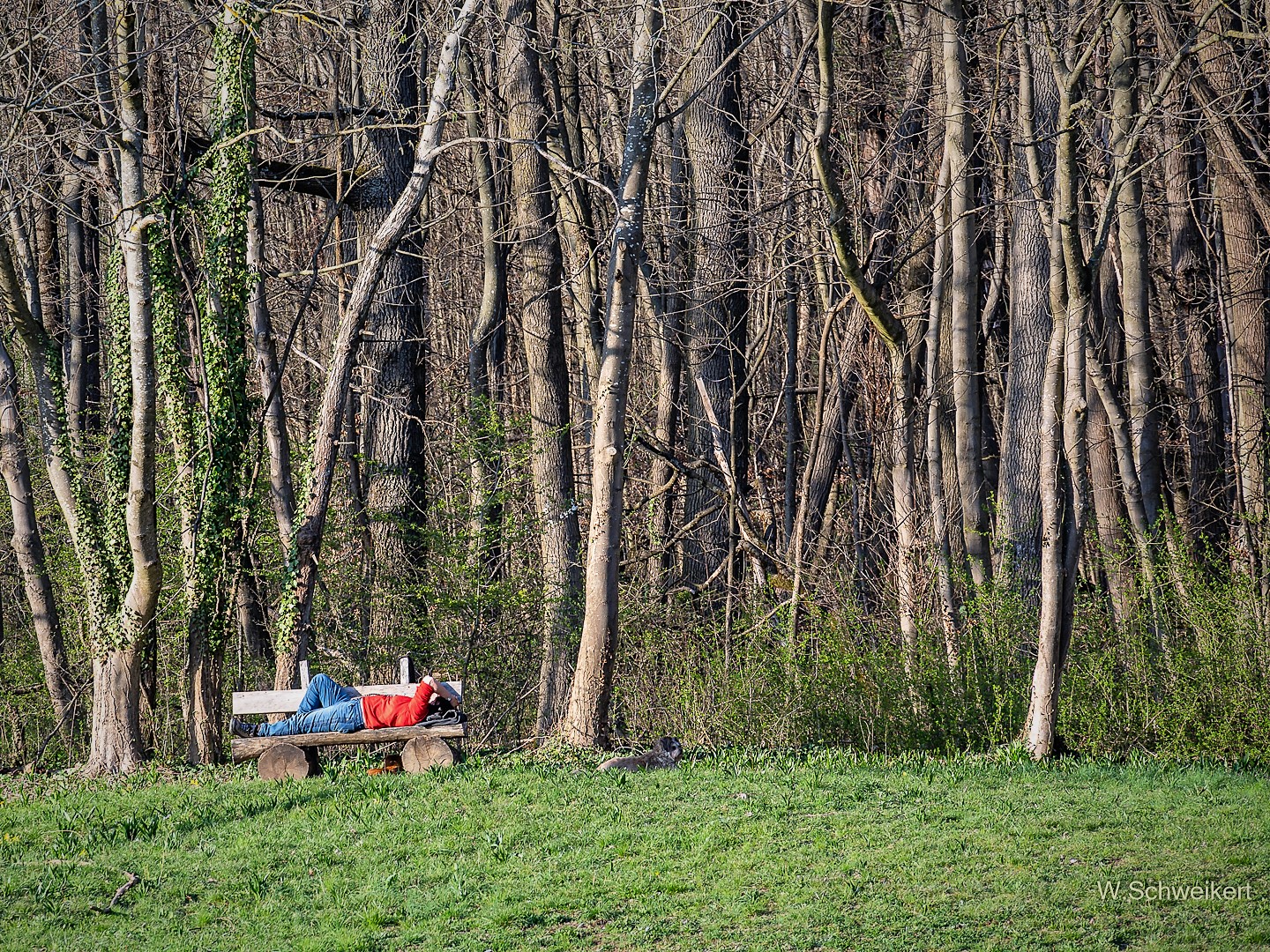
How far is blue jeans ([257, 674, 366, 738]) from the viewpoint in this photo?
980cm

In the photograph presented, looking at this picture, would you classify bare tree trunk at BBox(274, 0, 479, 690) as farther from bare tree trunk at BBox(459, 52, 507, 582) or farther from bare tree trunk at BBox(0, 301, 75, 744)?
bare tree trunk at BBox(0, 301, 75, 744)

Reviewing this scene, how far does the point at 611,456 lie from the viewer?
10.5 metres

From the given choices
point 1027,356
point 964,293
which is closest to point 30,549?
point 964,293

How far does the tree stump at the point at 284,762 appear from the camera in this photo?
32.3ft

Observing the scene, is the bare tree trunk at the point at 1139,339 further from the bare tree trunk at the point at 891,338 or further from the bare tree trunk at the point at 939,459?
the bare tree trunk at the point at 891,338

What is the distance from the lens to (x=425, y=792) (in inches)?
360

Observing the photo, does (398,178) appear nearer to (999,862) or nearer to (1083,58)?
(1083,58)

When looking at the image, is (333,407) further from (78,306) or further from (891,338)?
(78,306)

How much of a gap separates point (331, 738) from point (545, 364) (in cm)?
671

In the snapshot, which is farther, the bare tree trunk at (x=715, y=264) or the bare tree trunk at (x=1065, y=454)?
the bare tree trunk at (x=715, y=264)

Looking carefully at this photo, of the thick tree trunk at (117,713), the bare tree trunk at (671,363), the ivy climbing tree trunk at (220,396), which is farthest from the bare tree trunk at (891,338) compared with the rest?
the thick tree trunk at (117,713)

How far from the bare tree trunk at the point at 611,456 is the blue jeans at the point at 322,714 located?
1844mm

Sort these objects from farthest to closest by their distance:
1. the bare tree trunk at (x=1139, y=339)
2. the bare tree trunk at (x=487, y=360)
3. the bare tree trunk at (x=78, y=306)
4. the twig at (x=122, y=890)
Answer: the bare tree trunk at (x=78, y=306)
the bare tree trunk at (x=1139, y=339)
the bare tree trunk at (x=487, y=360)
the twig at (x=122, y=890)

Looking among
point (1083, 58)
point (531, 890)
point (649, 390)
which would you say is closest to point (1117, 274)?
point (649, 390)
